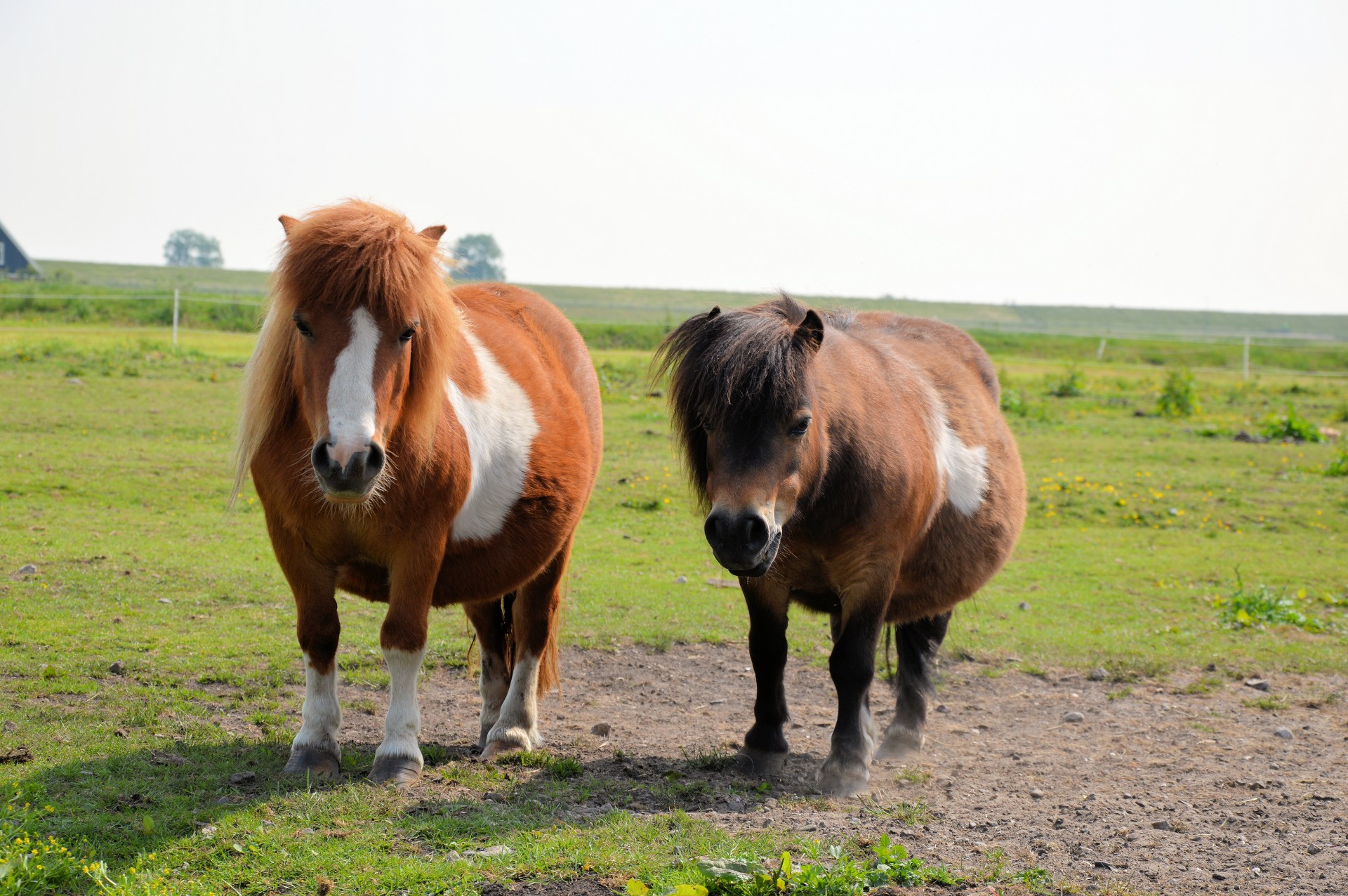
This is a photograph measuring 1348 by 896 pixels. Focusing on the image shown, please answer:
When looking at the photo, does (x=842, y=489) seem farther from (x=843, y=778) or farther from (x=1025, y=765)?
(x=1025, y=765)

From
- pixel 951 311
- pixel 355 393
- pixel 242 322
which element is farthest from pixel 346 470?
pixel 951 311

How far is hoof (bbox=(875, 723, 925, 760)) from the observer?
5527 millimetres

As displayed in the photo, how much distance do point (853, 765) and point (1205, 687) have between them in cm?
336

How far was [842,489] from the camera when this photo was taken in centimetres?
462

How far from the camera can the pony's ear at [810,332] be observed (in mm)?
4438

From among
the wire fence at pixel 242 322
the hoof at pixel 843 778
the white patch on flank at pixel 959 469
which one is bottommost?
the hoof at pixel 843 778

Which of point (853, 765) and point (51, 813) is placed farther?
point (853, 765)

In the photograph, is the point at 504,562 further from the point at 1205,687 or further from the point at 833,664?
the point at 1205,687

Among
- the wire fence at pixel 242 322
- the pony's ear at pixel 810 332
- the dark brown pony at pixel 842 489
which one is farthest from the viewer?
the wire fence at pixel 242 322

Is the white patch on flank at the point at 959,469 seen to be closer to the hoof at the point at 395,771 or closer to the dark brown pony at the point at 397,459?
the dark brown pony at the point at 397,459

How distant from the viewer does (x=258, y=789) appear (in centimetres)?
417

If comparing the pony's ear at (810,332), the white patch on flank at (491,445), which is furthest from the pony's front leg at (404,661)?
the pony's ear at (810,332)

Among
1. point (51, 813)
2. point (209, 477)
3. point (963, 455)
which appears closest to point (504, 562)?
point (51, 813)

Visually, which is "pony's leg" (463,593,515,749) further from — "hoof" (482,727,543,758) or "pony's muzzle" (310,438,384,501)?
"pony's muzzle" (310,438,384,501)
